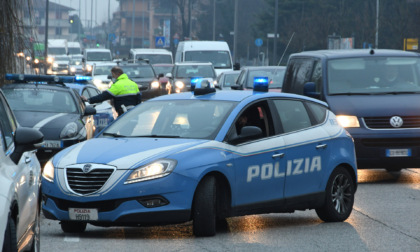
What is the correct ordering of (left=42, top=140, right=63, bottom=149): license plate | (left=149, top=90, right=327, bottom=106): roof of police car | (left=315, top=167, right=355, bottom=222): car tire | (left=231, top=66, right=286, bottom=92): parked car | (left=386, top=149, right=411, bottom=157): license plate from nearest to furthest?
(left=149, top=90, right=327, bottom=106): roof of police car → (left=315, top=167, right=355, bottom=222): car tire → (left=386, top=149, right=411, bottom=157): license plate → (left=42, top=140, right=63, bottom=149): license plate → (left=231, top=66, right=286, bottom=92): parked car

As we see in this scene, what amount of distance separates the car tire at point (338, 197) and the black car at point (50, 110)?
17.1 feet

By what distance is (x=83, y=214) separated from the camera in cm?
915

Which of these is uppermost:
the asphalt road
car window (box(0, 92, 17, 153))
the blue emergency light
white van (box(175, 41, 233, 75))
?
white van (box(175, 41, 233, 75))

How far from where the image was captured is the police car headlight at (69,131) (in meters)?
15.1

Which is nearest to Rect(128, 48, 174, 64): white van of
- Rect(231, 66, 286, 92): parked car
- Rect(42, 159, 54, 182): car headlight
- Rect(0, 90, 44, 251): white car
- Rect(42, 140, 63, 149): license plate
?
Rect(231, 66, 286, 92): parked car

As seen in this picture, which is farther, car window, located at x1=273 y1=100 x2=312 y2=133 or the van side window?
the van side window

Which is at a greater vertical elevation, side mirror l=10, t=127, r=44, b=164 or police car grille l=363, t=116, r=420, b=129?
side mirror l=10, t=127, r=44, b=164

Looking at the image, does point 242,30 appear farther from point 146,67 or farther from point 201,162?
point 201,162

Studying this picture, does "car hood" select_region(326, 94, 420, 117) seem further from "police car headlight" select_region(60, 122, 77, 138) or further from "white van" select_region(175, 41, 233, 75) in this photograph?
"white van" select_region(175, 41, 233, 75)

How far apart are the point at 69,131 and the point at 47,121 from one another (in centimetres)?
40

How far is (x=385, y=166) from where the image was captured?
14758 millimetres

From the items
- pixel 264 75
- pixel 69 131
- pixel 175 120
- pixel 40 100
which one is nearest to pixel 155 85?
pixel 264 75

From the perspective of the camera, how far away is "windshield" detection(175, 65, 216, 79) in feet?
122

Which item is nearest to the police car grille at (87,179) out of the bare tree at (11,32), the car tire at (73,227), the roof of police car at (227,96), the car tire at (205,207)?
the car tire at (73,227)
